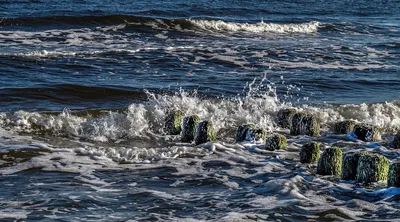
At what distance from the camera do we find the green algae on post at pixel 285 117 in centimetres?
1258

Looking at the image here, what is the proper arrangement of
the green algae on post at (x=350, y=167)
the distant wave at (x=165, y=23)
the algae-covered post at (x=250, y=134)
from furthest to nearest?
the distant wave at (x=165, y=23)
the algae-covered post at (x=250, y=134)
the green algae on post at (x=350, y=167)

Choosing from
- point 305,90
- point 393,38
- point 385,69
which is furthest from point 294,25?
point 305,90

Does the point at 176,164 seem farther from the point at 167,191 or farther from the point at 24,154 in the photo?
the point at 24,154

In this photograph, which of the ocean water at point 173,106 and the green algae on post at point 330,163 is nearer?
the ocean water at point 173,106

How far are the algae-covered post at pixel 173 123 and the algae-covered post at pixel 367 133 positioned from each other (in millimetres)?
2786

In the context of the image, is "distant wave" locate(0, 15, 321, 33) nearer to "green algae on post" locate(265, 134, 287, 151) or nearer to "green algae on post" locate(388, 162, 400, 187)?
"green algae on post" locate(265, 134, 287, 151)

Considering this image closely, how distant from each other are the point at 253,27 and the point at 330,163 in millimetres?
17188

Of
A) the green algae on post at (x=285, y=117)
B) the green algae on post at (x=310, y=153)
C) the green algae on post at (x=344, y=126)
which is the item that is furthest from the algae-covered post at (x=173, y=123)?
the green algae on post at (x=344, y=126)

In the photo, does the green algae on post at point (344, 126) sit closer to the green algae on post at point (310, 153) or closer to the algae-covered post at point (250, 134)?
the algae-covered post at point (250, 134)

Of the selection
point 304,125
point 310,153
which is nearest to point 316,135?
point 304,125

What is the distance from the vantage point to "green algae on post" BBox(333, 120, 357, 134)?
12.3 m

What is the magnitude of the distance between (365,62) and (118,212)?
13324mm

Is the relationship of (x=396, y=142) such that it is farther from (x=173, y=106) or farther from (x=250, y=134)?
(x=173, y=106)

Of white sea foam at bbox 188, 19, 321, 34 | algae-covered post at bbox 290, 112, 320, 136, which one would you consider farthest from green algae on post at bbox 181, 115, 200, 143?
white sea foam at bbox 188, 19, 321, 34
